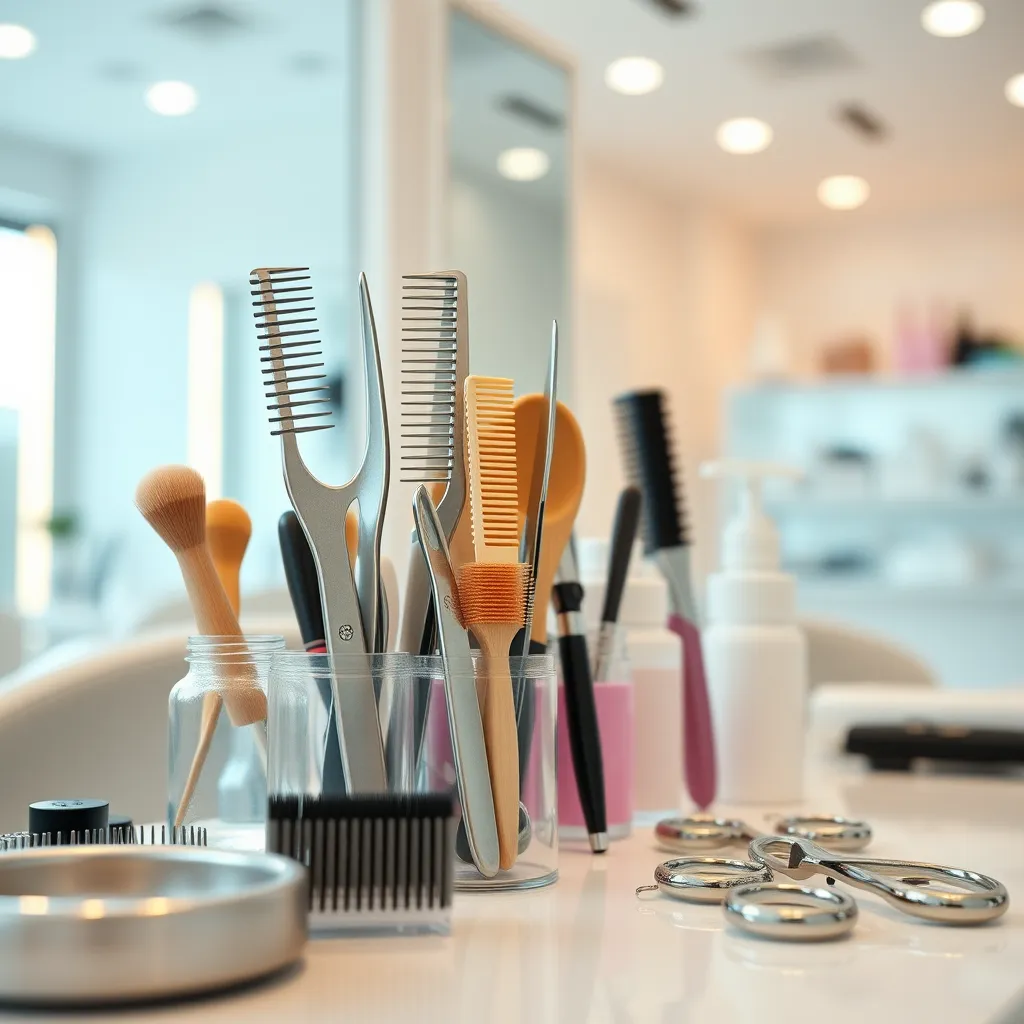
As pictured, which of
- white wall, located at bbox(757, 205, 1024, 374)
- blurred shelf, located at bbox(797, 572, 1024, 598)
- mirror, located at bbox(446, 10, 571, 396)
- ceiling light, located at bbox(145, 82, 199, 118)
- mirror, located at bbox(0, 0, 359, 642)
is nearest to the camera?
mirror, located at bbox(446, 10, 571, 396)

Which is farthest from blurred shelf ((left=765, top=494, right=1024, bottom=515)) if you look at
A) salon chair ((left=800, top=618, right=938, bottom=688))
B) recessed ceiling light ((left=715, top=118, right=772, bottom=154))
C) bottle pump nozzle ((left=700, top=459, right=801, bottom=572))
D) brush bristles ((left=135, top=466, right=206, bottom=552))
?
brush bristles ((left=135, top=466, right=206, bottom=552))

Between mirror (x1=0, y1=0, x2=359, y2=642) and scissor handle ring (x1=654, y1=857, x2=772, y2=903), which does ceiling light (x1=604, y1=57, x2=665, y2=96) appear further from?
→ scissor handle ring (x1=654, y1=857, x2=772, y2=903)

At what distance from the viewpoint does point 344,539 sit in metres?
0.55

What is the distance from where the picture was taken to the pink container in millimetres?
688

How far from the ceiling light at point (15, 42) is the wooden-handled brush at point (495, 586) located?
7.32 feet

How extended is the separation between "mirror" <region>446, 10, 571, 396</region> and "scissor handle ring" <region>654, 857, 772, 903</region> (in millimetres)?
1275

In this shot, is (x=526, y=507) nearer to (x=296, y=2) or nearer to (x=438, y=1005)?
(x=438, y=1005)

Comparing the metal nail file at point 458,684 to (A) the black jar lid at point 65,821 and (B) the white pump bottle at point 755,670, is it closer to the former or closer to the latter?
(A) the black jar lid at point 65,821

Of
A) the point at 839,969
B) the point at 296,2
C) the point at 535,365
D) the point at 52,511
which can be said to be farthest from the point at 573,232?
the point at 52,511

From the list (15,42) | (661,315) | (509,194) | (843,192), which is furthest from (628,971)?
(843,192)

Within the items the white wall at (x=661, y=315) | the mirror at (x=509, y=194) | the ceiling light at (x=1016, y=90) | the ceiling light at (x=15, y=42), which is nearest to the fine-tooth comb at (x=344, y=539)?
the mirror at (x=509, y=194)

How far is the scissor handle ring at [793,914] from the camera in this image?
472 mm

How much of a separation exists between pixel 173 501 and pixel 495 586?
14 centimetres

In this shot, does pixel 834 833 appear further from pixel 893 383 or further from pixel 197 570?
pixel 893 383
